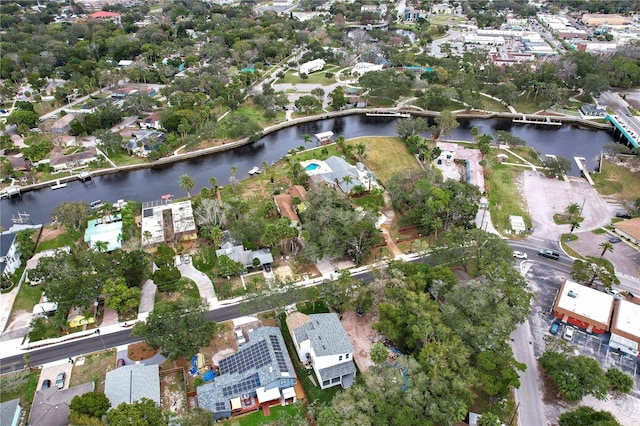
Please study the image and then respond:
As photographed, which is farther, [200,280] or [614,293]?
[200,280]

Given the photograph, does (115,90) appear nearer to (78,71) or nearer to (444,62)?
(78,71)

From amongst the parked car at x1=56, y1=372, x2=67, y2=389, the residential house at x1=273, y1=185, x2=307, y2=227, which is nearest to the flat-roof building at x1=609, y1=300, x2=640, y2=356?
the residential house at x1=273, y1=185, x2=307, y2=227

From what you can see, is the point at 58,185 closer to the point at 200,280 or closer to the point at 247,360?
the point at 200,280

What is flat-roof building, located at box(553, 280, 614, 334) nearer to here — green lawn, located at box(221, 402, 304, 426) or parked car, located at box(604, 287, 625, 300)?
parked car, located at box(604, 287, 625, 300)

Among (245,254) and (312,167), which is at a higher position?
(245,254)

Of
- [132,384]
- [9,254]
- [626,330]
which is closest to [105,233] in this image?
[9,254]

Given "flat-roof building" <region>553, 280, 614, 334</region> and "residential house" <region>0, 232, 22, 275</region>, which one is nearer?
"flat-roof building" <region>553, 280, 614, 334</region>

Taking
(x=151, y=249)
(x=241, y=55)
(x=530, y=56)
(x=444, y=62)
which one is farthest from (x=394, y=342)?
(x=530, y=56)
